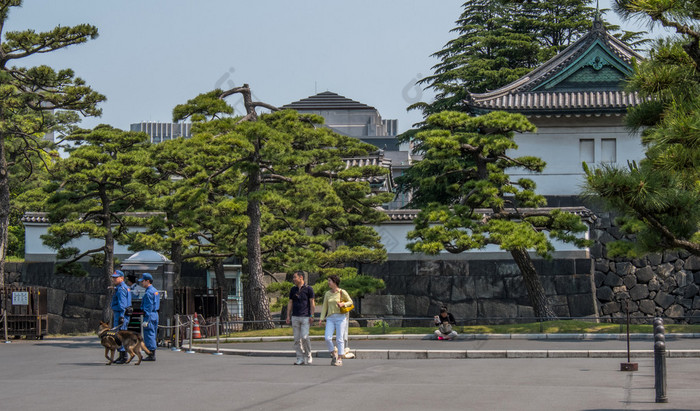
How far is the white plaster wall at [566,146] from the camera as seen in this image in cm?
3106

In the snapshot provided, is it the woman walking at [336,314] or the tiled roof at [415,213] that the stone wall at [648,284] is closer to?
the tiled roof at [415,213]

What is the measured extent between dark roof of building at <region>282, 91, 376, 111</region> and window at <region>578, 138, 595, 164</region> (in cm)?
4532

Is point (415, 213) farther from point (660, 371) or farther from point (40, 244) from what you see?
point (660, 371)

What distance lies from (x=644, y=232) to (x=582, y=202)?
1592 centimetres

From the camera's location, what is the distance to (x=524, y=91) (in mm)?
31969

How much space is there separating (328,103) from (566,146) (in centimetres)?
4826

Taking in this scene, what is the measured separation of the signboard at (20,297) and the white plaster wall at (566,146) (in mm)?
16021

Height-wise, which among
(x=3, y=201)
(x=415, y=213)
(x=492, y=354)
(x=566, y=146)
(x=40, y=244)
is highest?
(x=566, y=146)

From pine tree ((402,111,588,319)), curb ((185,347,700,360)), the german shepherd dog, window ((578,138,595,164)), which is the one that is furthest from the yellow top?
window ((578,138,595,164))

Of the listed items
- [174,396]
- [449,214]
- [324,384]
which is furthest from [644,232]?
[449,214]

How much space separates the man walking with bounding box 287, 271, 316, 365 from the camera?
15.9m

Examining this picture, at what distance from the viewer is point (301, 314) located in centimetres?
1595

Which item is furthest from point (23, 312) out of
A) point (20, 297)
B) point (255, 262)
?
point (255, 262)

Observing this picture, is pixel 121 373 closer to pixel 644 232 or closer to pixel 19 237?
pixel 644 232
